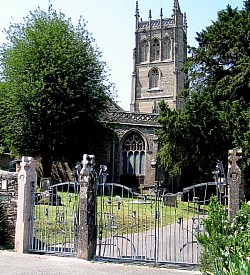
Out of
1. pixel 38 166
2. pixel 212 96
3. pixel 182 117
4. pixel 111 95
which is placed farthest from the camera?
pixel 38 166

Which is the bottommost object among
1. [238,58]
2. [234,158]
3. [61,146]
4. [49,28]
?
[234,158]

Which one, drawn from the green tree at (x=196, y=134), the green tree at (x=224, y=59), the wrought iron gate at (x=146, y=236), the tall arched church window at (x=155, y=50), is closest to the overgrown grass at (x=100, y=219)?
the wrought iron gate at (x=146, y=236)

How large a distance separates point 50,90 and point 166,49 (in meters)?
39.4

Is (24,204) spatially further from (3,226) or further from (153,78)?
(153,78)

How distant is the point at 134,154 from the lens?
132ft

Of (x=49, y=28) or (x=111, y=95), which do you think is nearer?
→ (x=49, y=28)

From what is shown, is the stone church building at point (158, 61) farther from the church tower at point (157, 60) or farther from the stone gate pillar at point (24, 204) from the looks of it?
the stone gate pillar at point (24, 204)

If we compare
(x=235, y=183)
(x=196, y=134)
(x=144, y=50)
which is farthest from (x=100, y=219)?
(x=144, y=50)

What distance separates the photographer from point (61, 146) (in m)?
31.4

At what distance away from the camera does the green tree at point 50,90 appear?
1174 inches

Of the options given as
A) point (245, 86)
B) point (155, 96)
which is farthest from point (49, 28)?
point (155, 96)

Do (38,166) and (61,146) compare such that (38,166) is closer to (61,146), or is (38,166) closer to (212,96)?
(61,146)

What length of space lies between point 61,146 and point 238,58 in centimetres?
1427

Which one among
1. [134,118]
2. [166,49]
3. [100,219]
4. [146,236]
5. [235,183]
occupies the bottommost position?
[146,236]
